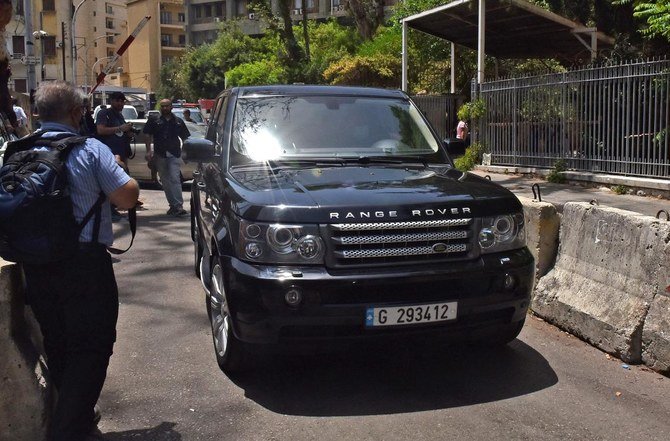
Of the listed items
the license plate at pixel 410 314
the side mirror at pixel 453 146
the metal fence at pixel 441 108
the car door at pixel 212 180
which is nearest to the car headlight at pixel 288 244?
the license plate at pixel 410 314

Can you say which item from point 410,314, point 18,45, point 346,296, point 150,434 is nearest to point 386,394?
point 410,314

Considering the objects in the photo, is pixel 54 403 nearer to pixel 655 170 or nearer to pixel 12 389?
pixel 12 389

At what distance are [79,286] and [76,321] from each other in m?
0.17

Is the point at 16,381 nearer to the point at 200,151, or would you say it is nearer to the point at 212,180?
the point at 212,180

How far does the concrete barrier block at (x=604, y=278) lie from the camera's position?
4.90 meters

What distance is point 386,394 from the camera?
436cm

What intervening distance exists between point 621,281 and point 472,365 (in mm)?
1285

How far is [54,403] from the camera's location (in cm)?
361

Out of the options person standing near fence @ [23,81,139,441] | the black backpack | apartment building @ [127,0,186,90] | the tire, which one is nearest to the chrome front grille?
the tire

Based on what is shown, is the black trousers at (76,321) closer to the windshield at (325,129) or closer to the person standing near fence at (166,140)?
the windshield at (325,129)

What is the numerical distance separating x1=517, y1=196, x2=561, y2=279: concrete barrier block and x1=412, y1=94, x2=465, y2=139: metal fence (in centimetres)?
1533

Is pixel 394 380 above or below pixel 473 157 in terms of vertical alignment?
below

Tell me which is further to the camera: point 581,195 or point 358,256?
point 581,195

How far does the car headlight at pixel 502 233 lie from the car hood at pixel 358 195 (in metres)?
0.06
